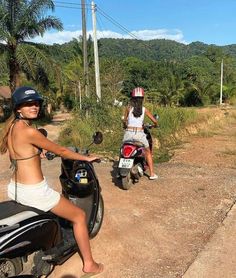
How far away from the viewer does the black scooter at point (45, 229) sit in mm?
2998

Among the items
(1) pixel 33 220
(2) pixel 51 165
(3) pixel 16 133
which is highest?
(3) pixel 16 133

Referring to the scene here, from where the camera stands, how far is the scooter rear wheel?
125 inches

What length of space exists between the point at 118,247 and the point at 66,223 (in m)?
0.67

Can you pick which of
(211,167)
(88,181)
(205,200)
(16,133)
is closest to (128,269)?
(88,181)

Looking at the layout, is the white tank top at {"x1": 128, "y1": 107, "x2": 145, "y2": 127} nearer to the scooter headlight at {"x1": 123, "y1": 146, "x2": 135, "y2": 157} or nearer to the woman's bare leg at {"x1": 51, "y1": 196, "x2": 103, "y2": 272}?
the scooter headlight at {"x1": 123, "y1": 146, "x2": 135, "y2": 157}

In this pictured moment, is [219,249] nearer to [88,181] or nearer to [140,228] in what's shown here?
[140,228]

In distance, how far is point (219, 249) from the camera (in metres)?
4.22

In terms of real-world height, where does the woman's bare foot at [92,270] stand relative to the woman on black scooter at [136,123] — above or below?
below

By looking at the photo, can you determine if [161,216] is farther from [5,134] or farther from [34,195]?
[5,134]

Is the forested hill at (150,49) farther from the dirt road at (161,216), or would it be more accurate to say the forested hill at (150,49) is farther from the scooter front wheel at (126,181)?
the scooter front wheel at (126,181)

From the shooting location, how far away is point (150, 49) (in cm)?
9994

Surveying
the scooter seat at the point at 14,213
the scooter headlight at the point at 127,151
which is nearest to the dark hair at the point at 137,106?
the scooter headlight at the point at 127,151

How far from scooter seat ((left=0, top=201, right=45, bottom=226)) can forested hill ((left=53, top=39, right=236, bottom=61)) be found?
2392 inches

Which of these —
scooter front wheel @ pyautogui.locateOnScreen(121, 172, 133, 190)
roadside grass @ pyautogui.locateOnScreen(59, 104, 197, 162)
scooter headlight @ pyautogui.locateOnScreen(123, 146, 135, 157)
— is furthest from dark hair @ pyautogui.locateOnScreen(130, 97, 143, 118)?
roadside grass @ pyautogui.locateOnScreen(59, 104, 197, 162)
